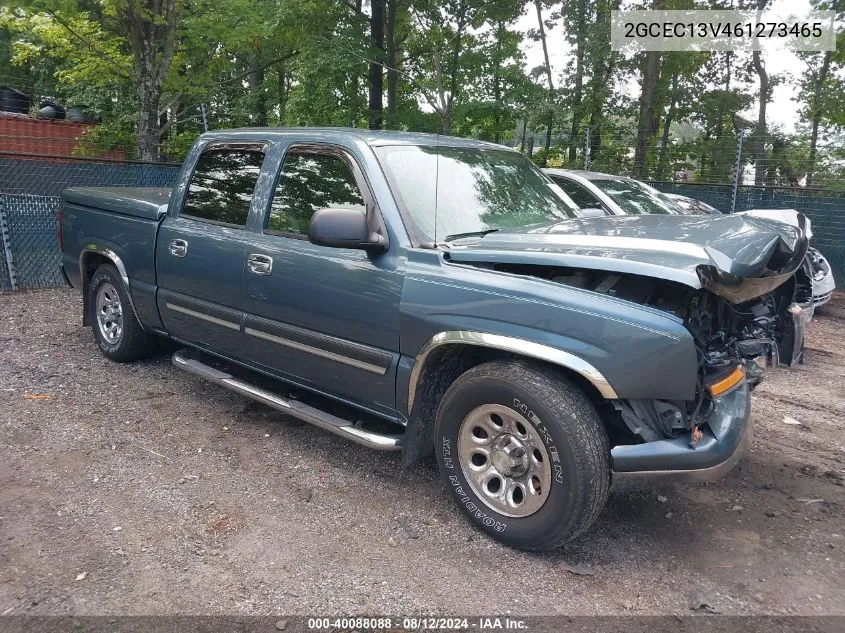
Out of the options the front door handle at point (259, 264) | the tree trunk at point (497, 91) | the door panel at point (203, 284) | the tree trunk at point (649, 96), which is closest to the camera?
the front door handle at point (259, 264)

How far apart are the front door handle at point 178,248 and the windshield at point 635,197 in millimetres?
5068

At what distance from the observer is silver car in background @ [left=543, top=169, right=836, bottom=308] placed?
7.59 meters

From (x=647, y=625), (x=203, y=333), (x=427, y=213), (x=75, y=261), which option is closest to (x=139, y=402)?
(x=203, y=333)

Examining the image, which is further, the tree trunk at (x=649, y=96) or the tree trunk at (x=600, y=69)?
the tree trunk at (x=600, y=69)

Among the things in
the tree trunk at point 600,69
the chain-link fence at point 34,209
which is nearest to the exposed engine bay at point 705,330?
the chain-link fence at point 34,209

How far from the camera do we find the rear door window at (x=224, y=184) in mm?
4375

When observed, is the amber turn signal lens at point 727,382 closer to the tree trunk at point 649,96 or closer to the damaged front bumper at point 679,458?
the damaged front bumper at point 679,458

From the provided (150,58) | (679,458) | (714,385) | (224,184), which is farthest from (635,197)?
(150,58)

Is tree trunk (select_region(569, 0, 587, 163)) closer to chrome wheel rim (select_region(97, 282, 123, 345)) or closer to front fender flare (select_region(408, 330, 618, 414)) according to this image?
chrome wheel rim (select_region(97, 282, 123, 345))

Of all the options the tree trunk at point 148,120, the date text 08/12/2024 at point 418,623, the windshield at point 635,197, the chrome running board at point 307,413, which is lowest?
the date text 08/12/2024 at point 418,623

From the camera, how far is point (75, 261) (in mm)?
5879

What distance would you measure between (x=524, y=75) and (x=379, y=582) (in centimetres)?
1641

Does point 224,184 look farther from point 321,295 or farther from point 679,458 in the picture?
point 679,458

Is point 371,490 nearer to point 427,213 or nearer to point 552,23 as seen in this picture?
point 427,213
